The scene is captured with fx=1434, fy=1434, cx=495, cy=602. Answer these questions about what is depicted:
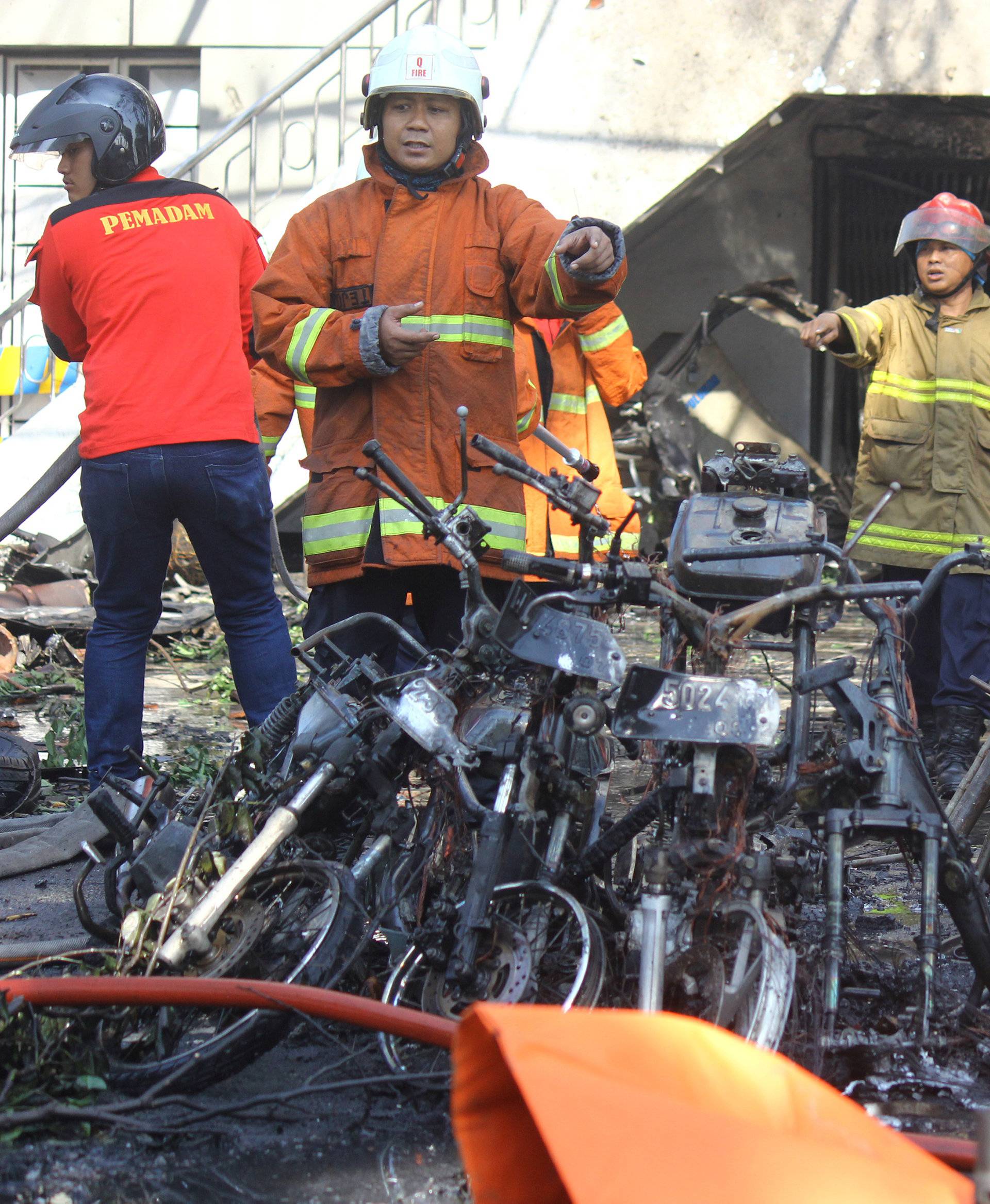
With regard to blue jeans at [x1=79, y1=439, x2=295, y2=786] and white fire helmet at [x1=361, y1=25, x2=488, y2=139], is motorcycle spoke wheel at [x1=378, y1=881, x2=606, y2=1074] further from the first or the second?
white fire helmet at [x1=361, y1=25, x2=488, y2=139]

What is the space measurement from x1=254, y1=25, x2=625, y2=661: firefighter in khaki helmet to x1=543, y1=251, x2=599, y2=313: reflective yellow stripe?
70 millimetres

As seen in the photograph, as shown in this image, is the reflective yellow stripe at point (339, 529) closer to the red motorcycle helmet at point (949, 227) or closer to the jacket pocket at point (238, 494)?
A: the jacket pocket at point (238, 494)

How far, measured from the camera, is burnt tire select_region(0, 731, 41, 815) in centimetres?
460

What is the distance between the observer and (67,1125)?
2520mm

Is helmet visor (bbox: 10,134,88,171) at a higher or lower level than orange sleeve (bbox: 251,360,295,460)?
higher

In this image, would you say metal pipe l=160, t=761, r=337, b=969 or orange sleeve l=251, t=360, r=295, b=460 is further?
orange sleeve l=251, t=360, r=295, b=460

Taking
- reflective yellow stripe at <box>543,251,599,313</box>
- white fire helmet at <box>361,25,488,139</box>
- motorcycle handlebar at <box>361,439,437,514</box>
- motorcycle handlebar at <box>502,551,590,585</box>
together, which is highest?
white fire helmet at <box>361,25,488,139</box>

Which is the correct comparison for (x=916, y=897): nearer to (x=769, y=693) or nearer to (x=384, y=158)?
(x=769, y=693)

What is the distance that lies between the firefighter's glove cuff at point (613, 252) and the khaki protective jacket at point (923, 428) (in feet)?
6.62

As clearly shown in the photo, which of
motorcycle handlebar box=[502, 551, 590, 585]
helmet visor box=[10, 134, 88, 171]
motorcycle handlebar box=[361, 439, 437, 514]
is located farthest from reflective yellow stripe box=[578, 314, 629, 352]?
motorcycle handlebar box=[502, 551, 590, 585]

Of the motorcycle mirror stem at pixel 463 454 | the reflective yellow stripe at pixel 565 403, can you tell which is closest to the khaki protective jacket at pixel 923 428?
the reflective yellow stripe at pixel 565 403

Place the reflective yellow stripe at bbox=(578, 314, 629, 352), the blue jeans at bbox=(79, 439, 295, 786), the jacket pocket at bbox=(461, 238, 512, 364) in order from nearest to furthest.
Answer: the jacket pocket at bbox=(461, 238, 512, 364) → the blue jeans at bbox=(79, 439, 295, 786) → the reflective yellow stripe at bbox=(578, 314, 629, 352)

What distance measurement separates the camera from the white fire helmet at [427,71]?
388 centimetres

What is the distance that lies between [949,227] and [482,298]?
7.58ft
